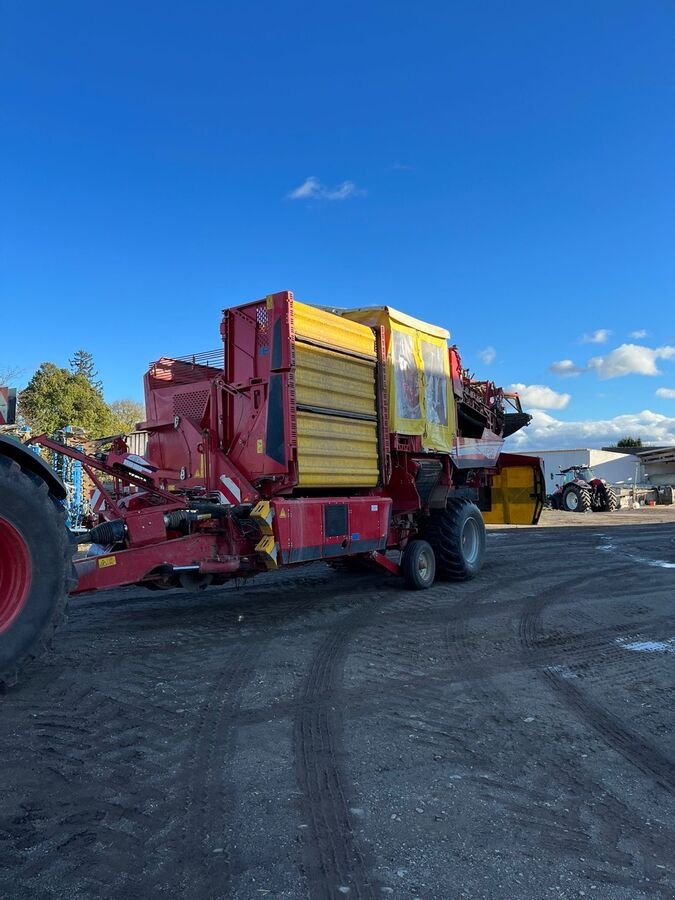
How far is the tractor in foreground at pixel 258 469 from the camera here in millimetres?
4191

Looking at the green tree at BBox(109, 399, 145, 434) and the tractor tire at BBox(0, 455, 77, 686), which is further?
the green tree at BBox(109, 399, 145, 434)

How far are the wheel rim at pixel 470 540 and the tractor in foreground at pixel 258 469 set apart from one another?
1.71 ft

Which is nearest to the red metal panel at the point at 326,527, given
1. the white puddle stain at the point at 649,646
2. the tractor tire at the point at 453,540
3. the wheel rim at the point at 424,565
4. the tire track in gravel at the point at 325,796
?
the wheel rim at the point at 424,565

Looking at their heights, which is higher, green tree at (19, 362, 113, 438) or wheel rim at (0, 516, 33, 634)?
green tree at (19, 362, 113, 438)

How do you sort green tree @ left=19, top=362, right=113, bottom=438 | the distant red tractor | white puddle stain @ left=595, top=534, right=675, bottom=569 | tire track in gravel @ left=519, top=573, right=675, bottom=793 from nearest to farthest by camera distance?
1. tire track in gravel @ left=519, top=573, right=675, bottom=793
2. white puddle stain @ left=595, top=534, right=675, bottom=569
3. green tree @ left=19, top=362, right=113, bottom=438
4. the distant red tractor

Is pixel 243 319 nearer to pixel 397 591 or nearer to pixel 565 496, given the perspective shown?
pixel 397 591

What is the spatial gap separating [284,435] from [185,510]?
122 cm

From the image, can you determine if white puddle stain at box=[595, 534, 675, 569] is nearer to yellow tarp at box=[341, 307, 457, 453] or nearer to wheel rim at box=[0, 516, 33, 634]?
yellow tarp at box=[341, 307, 457, 453]

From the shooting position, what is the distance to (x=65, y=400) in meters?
29.2

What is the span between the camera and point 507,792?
321cm

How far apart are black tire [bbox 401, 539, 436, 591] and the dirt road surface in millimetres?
1981

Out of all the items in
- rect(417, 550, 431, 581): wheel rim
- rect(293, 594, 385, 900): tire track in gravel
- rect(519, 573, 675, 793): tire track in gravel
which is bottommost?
rect(519, 573, 675, 793): tire track in gravel

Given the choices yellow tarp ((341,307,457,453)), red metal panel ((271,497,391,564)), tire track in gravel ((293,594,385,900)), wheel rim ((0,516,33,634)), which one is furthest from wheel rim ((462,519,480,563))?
wheel rim ((0,516,33,634))

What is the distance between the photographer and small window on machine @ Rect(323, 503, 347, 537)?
22.8 feet
